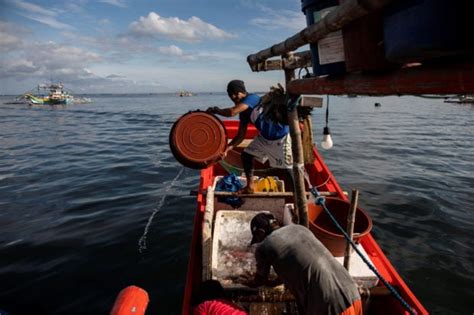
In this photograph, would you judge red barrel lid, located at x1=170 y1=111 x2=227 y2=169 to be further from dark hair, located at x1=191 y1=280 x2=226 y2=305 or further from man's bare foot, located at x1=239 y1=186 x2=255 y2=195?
dark hair, located at x1=191 y1=280 x2=226 y2=305

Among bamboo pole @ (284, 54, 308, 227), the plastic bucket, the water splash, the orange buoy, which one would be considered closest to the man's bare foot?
the plastic bucket

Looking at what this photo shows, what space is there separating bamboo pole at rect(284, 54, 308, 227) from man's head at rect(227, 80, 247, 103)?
173 centimetres

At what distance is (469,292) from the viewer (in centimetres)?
627

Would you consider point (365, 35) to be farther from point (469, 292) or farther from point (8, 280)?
point (8, 280)

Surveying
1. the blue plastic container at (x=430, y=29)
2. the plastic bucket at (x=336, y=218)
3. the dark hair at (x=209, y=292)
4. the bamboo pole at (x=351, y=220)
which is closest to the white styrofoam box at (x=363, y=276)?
the bamboo pole at (x=351, y=220)

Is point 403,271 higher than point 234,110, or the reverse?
point 234,110

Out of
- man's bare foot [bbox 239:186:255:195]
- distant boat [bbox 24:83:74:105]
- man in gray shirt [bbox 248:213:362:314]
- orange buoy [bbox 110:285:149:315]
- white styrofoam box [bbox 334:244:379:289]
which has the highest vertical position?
distant boat [bbox 24:83:74:105]

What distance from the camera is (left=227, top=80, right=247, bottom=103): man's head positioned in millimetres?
5691

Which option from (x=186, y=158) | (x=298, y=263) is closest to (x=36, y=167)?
(x=186, y=158)

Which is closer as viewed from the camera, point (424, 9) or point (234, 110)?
point (424, 9)

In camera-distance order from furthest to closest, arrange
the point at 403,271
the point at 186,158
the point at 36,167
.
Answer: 1. the point at 36,167
2. the point at 403,271
3. the point at 186,158

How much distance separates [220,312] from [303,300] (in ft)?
3.01

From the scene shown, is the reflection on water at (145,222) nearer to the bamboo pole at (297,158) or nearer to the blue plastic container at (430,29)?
the bamboo pole at (297,158)

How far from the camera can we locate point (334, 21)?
6.10ft
